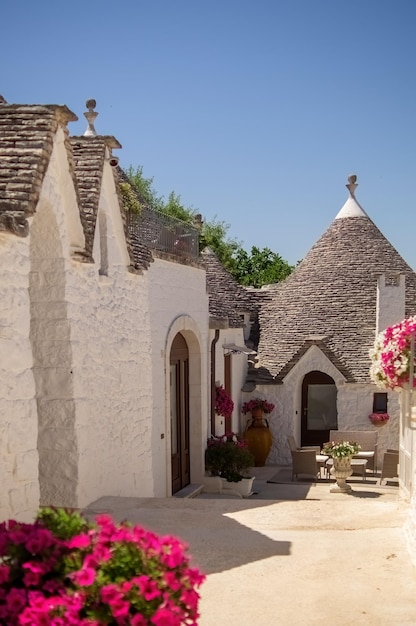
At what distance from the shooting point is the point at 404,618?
531 centimetres

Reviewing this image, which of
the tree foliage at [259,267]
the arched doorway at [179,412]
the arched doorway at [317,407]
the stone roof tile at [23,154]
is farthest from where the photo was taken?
the tree foliage at [259,267]

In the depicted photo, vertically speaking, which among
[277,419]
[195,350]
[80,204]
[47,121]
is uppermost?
[47,121]

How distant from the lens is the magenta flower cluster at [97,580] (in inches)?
128

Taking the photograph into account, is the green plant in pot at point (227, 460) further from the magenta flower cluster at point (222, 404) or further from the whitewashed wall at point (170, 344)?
the magenta flower cluster at point (222, 404)

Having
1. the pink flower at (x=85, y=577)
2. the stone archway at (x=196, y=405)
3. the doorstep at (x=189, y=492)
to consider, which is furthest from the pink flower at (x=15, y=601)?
the stone archway at (x=196, y=405)

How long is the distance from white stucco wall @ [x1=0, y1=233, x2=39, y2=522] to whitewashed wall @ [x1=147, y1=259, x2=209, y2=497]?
532 centimetres

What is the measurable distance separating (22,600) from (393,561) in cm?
417

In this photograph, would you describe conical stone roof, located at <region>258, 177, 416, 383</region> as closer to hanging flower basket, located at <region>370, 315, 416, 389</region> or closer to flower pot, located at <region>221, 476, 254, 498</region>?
flower pot, located at <region>221, 476, 254, 498</region>

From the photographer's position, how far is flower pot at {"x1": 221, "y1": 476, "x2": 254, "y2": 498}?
1495cm

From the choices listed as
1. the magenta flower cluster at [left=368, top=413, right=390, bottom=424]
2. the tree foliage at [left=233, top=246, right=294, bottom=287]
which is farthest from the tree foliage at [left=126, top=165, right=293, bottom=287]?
the magenta flower cluster at [left=368, top=413, right=390, bottom=424]

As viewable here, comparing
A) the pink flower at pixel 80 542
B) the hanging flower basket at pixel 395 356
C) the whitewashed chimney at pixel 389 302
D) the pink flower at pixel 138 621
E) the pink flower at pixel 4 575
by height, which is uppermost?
the whitewashed chimney at pixel 389 302

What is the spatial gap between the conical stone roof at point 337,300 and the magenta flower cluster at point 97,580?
17059mm

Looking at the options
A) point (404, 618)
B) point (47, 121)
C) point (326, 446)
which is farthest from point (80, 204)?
point (326, 446)

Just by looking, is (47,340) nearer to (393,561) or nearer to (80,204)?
(80,204)
